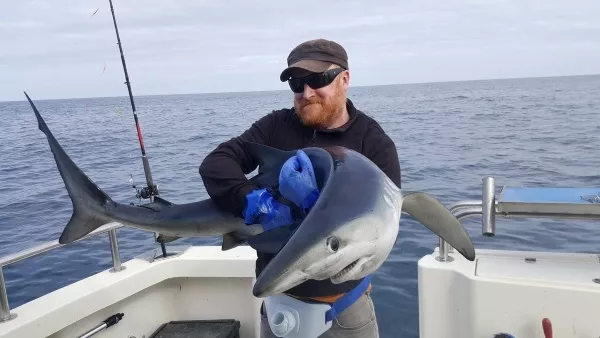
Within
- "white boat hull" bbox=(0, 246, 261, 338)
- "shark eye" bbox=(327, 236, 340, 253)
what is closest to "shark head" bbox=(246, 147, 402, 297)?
"shark eye" bbox=(327, 236, 340, 253)

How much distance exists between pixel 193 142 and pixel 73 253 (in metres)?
19.2

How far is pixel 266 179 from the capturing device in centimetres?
297

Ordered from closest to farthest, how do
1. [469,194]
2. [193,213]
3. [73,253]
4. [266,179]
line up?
[266,179] → [193,213] → [73,253] → [469,194]

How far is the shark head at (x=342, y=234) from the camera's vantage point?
186cm

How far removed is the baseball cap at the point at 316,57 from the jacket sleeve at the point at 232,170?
0.43 meters

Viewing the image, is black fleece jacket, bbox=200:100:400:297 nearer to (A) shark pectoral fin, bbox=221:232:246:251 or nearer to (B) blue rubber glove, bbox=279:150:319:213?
(A) shark pectoral fin, bbox=221:232:246:251

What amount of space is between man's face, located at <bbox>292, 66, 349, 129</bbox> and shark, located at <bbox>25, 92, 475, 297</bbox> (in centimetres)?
40

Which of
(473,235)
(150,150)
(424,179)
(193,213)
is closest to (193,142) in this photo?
(150,150)

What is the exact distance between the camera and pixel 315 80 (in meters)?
3.03

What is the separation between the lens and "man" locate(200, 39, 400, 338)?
2.96m

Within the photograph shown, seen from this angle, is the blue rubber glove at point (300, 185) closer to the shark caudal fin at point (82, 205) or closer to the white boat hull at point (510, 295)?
the shark caudal fin at point (82, 205)

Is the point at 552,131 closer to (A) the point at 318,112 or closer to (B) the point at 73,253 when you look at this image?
(B) the point at 73,253

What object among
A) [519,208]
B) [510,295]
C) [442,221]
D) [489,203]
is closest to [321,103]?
[442,221]

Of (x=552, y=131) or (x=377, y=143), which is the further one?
(x=552, y=131)
